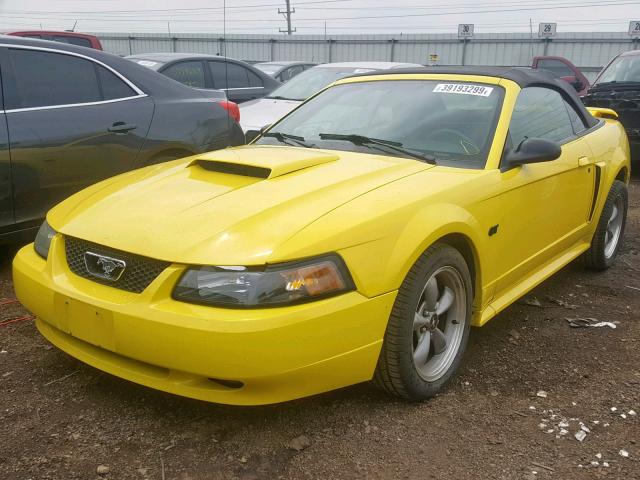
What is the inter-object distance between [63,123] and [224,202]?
2.12 meters

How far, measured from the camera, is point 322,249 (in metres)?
2.31

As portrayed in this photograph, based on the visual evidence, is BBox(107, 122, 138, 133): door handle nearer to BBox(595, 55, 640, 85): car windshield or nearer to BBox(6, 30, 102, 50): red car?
BBox(6, 30, 102, 50): red car

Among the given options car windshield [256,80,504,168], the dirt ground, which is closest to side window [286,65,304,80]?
car windshield [256,80,504,168]

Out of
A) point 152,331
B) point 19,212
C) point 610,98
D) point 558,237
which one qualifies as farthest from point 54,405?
point 610,98

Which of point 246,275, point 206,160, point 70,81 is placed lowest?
point 246,275

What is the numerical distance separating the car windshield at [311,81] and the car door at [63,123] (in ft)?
12.3

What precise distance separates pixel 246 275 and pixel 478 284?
129 centimetres

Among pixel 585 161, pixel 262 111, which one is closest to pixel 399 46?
pixel 262 111

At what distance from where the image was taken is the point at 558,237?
381 cm

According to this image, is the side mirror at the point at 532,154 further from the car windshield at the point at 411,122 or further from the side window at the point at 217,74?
the side window at the point at 217,74

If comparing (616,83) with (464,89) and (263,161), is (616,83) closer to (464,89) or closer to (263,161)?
(464,89)

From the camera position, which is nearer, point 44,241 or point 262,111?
point 44,241

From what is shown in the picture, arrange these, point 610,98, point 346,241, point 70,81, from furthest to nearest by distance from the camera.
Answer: point 610,98 → point 70,81 → point 346,241

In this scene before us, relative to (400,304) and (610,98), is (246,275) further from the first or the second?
(610,98)
